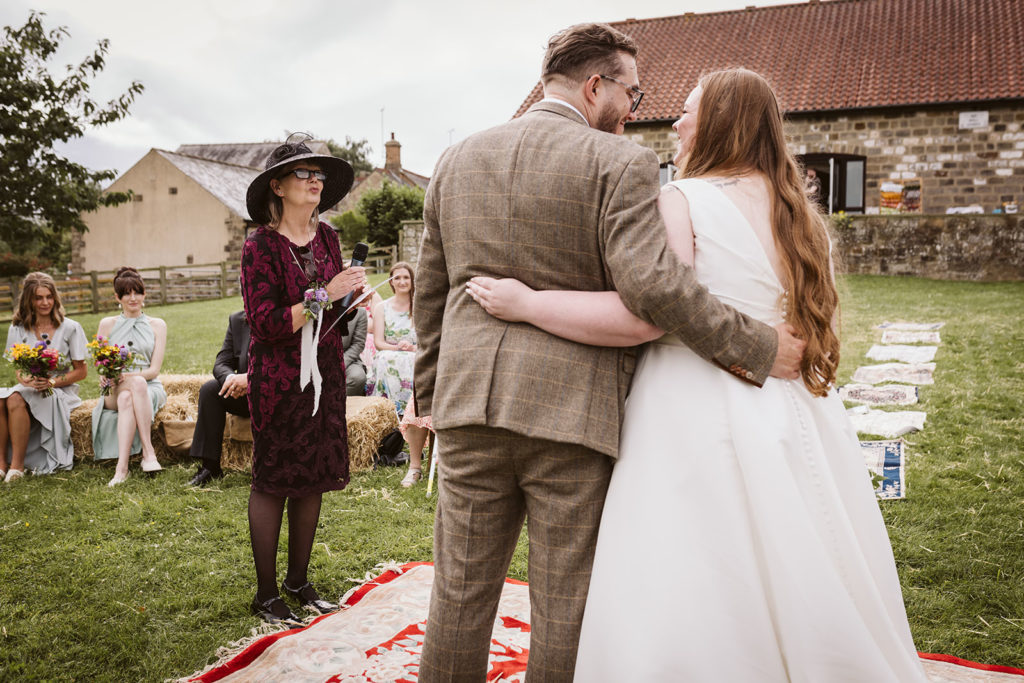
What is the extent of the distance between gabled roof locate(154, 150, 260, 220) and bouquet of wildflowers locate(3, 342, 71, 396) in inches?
1028

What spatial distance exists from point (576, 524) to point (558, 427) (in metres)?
0.27

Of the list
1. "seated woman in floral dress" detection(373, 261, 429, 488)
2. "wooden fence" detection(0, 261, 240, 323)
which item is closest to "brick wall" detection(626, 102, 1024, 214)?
"seated woman in floral dress" detection(373, 261, 429, 488)

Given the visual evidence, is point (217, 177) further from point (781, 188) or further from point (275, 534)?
point (781, 188)

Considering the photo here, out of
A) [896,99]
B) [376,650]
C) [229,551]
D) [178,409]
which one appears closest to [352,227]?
[896,99]

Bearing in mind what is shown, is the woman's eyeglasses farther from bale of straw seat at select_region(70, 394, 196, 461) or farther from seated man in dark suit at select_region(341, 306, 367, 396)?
bale of straw seat at select_region(70, 394, 196, 461)

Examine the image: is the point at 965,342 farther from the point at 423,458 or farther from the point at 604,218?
the point at 604,218

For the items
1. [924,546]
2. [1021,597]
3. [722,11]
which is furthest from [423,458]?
[722,11]

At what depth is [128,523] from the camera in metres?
5.05

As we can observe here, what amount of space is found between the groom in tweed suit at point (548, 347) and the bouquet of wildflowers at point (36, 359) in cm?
563

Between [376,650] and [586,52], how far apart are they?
259 centimetres

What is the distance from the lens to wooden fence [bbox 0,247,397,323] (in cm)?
2250

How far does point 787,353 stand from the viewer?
211 cm

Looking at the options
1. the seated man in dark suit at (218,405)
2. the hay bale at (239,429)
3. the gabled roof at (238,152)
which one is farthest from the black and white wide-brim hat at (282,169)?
the gabled roof at (238,152)

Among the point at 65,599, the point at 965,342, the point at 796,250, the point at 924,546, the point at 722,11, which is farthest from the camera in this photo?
the point at 722,11
